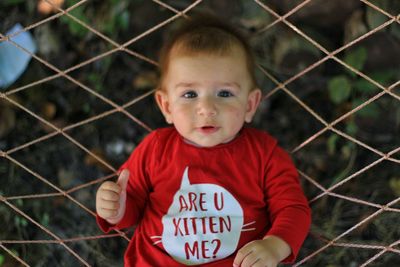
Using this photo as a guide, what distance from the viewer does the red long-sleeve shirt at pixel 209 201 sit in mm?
1127

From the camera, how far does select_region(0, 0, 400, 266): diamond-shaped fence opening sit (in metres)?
1.60

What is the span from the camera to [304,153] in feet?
5.94

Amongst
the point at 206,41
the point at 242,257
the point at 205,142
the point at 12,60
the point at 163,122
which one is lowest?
the point at 242,257

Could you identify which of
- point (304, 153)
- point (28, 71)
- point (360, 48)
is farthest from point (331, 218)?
point (28, 71)

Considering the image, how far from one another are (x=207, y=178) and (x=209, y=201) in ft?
0.14

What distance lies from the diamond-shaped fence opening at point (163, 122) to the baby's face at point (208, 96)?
454 millimetres

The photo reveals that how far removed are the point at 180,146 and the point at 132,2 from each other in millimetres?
851

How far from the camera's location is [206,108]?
1.11 m

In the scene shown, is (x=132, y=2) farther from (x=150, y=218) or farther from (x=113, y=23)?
(x=150, y=218)

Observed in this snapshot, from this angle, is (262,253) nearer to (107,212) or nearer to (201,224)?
(201,224)

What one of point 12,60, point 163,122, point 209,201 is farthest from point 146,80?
point 209,201

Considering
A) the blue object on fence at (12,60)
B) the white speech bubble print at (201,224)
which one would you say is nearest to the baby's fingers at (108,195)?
the white speech bubble print at (201,224)

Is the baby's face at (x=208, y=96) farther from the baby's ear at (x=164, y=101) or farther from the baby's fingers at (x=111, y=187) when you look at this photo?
the baby's fingers at (x=111, y=187)

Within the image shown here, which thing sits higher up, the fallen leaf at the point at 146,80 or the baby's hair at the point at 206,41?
the fallen leaf at the point at 146,80
